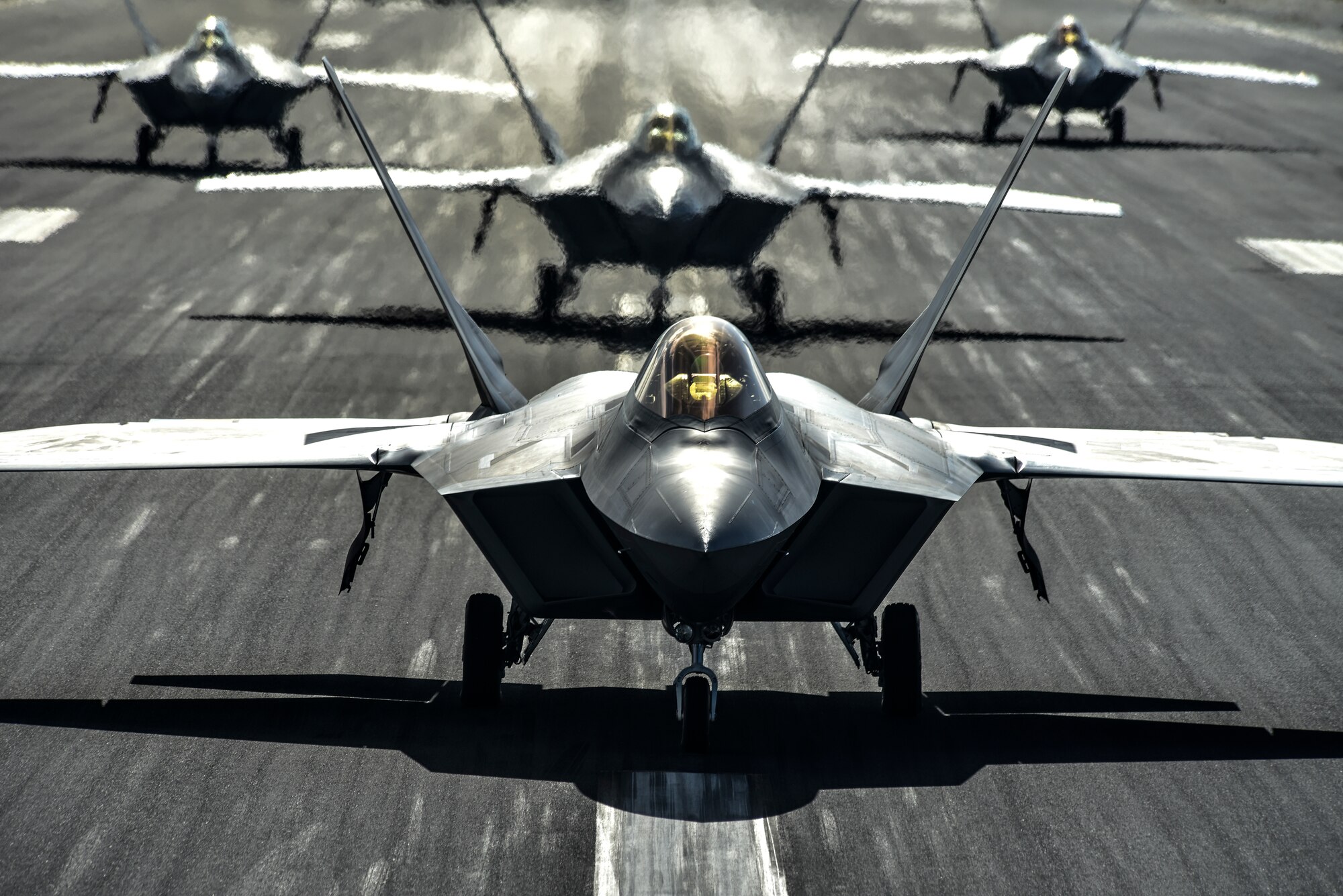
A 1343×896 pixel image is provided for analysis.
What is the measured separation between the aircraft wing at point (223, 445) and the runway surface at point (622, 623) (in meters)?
1.99

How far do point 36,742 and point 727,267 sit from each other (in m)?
15.5

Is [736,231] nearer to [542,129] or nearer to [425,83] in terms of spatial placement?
[542,129]

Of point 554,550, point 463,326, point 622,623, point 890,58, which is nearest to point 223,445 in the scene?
point 463,326

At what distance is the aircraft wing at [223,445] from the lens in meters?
12.2

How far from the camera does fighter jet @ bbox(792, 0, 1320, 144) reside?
35125mm

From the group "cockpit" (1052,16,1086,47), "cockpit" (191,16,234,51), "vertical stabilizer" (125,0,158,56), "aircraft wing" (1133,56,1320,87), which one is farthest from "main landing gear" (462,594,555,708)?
"aircraft wing" (1133,56,1320,87)

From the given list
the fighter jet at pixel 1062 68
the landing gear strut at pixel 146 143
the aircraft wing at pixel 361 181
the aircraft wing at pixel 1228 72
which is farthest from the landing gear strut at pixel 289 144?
the aircraft wing at pixel 1228 72

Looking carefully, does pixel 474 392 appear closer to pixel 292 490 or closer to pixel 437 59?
pixel 292 490

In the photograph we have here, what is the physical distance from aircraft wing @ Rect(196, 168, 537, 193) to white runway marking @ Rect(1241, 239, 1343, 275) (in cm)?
1617

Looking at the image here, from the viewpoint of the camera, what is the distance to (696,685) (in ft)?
35.7

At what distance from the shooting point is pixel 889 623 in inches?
466

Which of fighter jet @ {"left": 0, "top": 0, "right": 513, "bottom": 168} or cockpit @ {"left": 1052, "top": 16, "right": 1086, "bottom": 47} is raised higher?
cockpit @ {"left": 1052, "top": 16, "right": 1086, "bottom": 47}

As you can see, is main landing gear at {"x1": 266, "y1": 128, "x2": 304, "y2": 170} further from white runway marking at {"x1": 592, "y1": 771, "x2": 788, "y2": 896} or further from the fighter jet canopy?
white runway marking at {"x1": 592, "y1": 771, "x2": 788, "y2": 896}

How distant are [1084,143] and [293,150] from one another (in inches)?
849
